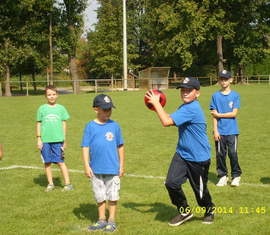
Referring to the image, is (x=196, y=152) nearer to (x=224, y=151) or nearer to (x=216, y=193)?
(x=216, y=193)

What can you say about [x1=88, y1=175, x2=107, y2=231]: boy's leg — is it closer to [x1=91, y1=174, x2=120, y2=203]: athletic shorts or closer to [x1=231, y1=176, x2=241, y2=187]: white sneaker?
[x1=91, y1=174, x2=120, y2=203]: athletic shorts

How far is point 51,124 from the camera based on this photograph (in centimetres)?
741

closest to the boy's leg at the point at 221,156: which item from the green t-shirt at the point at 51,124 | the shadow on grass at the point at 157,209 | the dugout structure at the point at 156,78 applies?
the shadow on grass at the point at 157,209

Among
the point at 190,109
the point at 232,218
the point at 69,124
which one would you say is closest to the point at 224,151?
the point at 232,218

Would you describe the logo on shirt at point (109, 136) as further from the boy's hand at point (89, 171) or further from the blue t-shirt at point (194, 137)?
the blue t-shirt at point (194, 137)

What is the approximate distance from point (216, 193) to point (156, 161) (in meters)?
2.97

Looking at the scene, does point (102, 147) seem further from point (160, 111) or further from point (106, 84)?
point (106, 84)

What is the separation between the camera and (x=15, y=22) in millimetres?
47031

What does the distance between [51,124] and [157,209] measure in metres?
2.41

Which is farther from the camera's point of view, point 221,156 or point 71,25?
point 71,25

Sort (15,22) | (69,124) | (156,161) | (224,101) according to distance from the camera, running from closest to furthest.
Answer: (224,101) → (156,161) → (69,124) → (15,22)

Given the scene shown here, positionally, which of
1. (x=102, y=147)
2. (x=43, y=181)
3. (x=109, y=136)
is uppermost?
(x=109, y=136)

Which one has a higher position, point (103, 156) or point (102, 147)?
point (102, 147)

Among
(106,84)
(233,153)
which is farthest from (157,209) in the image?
(106,84)
